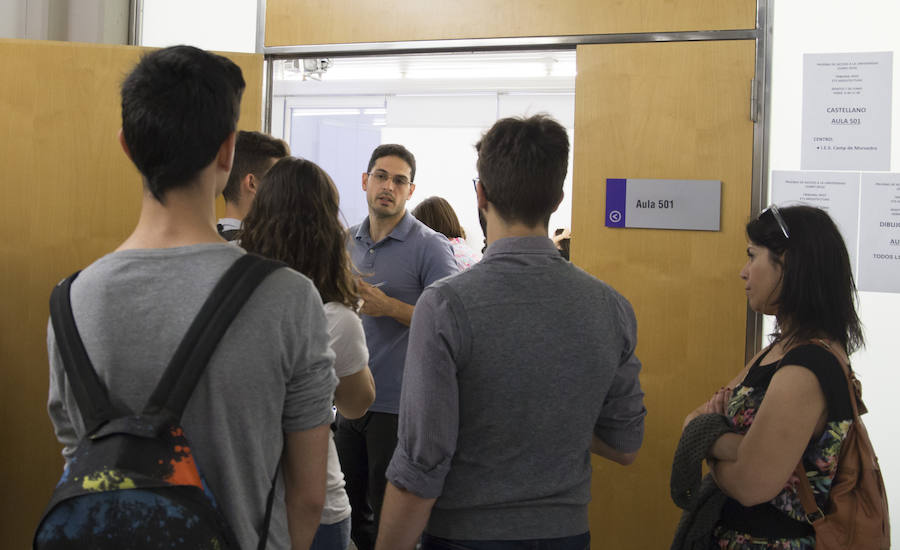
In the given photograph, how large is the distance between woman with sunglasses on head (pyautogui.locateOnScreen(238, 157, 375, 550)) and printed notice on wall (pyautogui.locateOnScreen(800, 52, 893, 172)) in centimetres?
201

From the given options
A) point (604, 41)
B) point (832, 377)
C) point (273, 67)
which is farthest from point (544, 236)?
point (273, 67)

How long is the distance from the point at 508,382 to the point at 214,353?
53 centimetres

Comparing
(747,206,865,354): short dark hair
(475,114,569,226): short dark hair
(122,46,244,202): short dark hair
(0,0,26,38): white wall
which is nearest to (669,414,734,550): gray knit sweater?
(747,206,865,354): short dark hair

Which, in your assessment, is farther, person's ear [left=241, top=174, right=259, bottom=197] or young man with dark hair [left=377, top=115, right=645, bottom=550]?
person's ear [left=241, top=174, right=259, bottom=197]

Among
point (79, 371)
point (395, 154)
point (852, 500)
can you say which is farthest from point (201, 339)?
point (395, 154)

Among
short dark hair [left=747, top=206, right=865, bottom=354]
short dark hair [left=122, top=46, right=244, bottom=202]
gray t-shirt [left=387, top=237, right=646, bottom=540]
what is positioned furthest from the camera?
short dark hair [left=747, top=206, right=865, bottom=354]

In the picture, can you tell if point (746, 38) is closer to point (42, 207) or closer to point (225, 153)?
point (225, 153)

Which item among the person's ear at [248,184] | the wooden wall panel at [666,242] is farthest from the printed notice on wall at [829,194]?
the person's ear at [248,184]

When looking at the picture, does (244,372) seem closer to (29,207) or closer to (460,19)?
(460,19)

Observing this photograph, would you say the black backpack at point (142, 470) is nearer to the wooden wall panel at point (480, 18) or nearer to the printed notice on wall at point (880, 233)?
the wooden wall panel at point (480, 18)

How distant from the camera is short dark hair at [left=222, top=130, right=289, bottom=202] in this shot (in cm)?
218

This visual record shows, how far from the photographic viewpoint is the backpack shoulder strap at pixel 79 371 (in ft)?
2.96

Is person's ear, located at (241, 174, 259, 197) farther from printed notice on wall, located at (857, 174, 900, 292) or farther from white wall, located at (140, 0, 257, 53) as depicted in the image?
printed notice on wall, located at (857, 174, 900, 292)

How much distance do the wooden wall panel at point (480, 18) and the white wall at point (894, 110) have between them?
18cm
